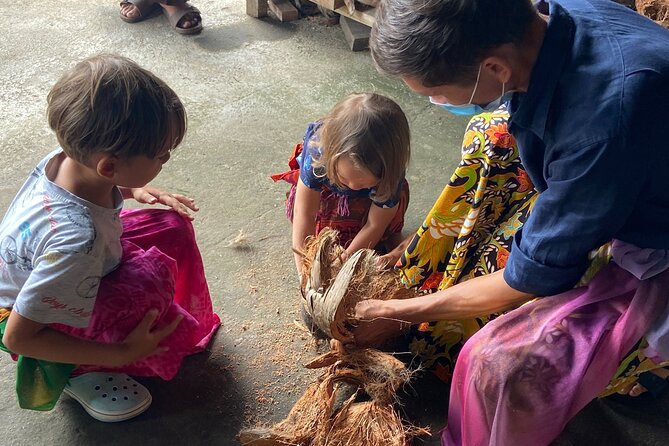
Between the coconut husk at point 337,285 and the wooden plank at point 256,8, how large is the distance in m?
2.24

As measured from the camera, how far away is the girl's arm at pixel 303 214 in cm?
193

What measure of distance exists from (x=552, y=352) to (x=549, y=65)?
60cm

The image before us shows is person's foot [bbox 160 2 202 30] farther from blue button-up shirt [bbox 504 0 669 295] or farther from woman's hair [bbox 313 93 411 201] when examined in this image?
blue button-up shirt [bbox 504 0 669 295]

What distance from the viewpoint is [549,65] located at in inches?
46.9

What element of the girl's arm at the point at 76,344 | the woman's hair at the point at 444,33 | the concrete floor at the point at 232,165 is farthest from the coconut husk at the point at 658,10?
the girl's arm at the point at 76,344

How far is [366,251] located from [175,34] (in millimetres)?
2346

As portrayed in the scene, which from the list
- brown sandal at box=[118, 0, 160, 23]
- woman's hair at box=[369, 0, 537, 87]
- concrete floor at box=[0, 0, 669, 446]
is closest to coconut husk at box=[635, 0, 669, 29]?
concrete floor at box=[0, 0, 669, 446]

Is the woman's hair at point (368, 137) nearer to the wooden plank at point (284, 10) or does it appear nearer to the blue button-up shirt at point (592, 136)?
the blue button-up shirt at point (592, 136)

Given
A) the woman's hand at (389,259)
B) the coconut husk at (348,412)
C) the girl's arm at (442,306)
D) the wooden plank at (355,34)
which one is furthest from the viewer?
the wooden plank at (355,34)

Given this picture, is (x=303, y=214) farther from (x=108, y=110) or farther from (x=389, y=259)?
(x=108, y=110)

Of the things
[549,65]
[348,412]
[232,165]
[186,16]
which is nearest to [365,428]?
[348,412]

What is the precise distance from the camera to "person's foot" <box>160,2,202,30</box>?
3334 millimetres

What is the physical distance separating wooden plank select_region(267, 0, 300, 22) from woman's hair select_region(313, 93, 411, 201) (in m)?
1.86

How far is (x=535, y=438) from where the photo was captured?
145 centimetres
